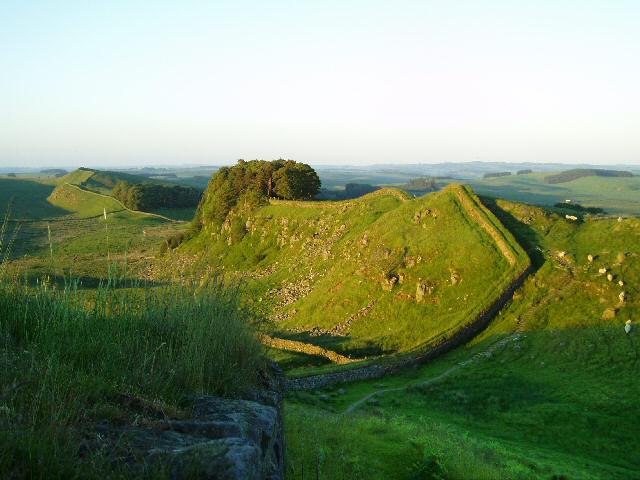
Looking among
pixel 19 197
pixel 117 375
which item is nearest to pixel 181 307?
pixel 117 375

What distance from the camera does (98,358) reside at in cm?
772

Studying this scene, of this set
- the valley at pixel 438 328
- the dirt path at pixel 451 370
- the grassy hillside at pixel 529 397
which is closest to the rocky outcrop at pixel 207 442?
the valley at pixel 438 328

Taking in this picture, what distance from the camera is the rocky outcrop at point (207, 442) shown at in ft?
17.3

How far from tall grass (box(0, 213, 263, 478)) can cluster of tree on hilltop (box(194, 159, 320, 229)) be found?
2364 inches

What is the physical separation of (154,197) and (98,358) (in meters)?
137

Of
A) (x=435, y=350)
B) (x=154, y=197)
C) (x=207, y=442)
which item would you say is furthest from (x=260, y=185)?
(x=154, y=197)

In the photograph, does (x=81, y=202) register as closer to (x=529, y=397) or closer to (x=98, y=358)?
(x=529, y=397)

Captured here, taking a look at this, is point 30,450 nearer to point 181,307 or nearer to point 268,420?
point 268,420

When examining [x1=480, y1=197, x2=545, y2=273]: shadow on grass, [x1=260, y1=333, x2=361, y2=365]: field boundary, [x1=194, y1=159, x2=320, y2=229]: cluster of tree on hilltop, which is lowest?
[x1=260, y1=333, x2=361, y2=365]: field boundary

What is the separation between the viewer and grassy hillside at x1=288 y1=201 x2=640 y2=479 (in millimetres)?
13867

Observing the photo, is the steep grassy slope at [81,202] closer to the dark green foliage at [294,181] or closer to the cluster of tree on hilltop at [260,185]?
the cluster of tree on hilltop at [260,185]

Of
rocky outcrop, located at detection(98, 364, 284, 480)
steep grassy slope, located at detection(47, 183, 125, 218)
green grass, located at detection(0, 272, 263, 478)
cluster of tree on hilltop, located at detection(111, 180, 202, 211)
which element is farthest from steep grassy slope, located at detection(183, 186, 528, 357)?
steep grassy slope, located at detection(47, 183, 125, 218)

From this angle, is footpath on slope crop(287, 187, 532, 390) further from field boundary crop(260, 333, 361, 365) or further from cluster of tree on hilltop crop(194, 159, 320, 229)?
cluster of tree on hilltop crop(194, 159, 320, 229)

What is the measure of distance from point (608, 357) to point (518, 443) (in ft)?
37.9
